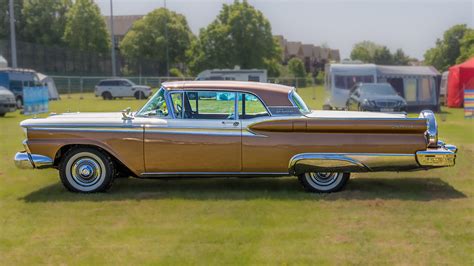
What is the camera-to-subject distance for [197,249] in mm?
5270

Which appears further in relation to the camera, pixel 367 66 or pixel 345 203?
pixel 367 66

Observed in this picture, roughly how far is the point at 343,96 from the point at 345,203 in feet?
66.9

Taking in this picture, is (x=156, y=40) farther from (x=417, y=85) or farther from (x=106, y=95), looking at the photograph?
(x=417, y=85)

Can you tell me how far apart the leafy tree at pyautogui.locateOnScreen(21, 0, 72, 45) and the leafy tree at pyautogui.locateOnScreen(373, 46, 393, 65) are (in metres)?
50.0

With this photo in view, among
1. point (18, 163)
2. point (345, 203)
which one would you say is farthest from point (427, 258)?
point (18, 163)

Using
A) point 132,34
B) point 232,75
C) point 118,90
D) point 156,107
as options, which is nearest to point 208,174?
point 156,107

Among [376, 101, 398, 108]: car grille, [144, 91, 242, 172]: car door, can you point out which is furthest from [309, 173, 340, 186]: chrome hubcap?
[376, 101, 398, 108]: car grille

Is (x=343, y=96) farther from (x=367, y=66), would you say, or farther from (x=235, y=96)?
(x=235, y=96)

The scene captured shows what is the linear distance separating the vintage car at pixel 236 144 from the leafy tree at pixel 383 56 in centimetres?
8732

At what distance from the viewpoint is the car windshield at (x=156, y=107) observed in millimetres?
7609

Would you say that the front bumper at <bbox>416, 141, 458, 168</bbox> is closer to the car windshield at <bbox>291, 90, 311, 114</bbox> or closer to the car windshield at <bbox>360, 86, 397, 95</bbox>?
the car windshield at <bbox>291, 90, 311, 114</bbox>

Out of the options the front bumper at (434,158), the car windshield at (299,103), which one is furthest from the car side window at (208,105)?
the front bumper at (434,158)

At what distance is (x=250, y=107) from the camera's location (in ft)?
24.6

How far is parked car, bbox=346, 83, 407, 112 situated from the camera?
2228 centimetres
